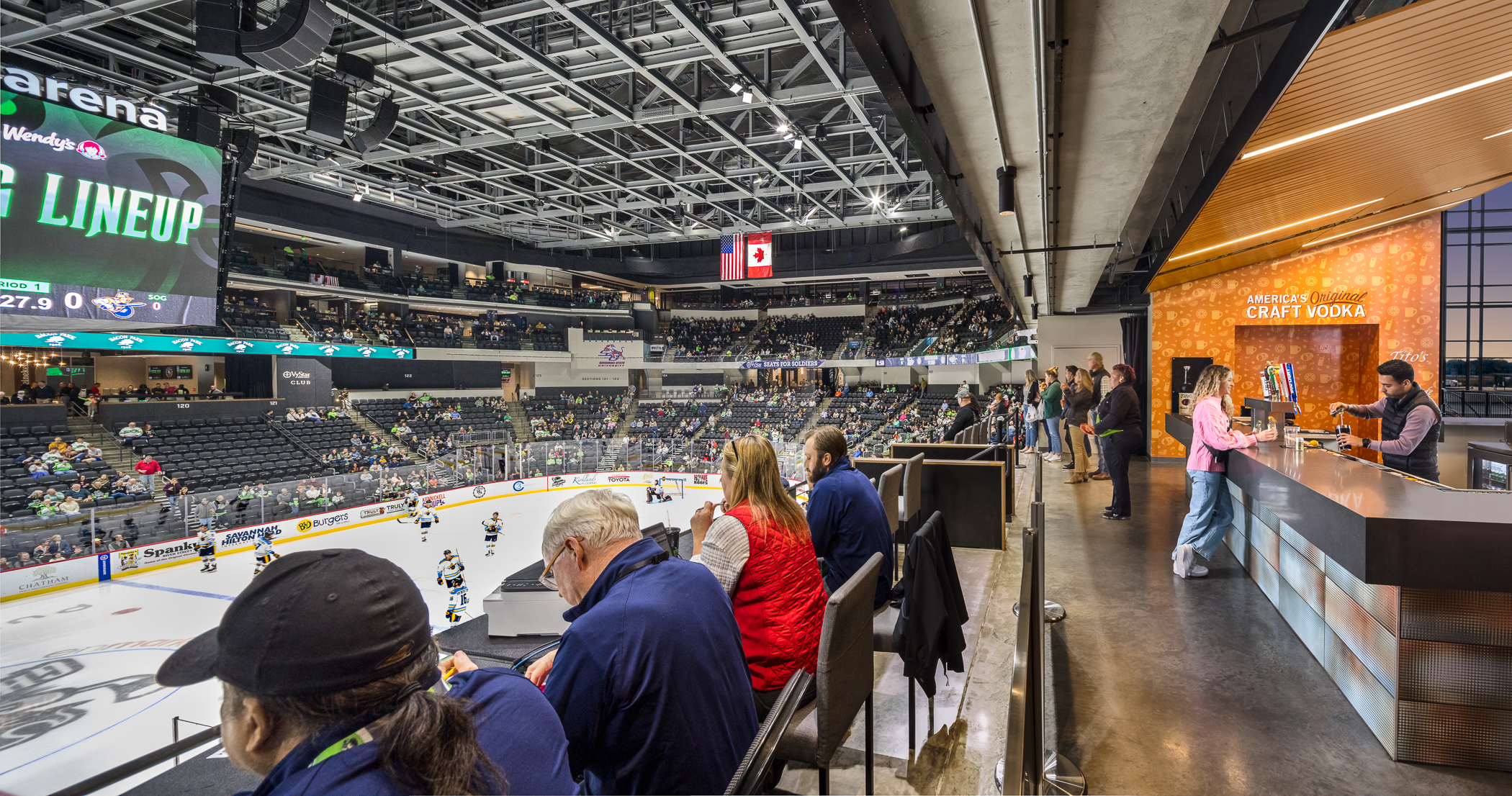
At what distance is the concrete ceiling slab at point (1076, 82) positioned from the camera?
2924mm

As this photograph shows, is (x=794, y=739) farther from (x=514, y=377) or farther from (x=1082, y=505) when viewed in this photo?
(x=514, y=377)

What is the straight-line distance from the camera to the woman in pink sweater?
432 cm

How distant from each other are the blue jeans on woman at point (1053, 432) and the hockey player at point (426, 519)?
38.8ft

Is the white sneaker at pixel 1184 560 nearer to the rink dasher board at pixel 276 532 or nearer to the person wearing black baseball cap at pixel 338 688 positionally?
the person wearing black baseball cap at pixel 338 688

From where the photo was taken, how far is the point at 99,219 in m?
8.73

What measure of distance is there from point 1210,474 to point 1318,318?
Result: 7.27m

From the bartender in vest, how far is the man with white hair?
456 centimetres

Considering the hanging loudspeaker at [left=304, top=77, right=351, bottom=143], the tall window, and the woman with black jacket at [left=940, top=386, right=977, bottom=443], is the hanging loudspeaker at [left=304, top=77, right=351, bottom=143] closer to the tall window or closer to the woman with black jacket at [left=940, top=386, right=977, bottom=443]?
the woman with black jacket at [left=940, top=386, right=977, bottom=443]

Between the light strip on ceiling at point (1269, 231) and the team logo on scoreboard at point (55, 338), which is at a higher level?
the light strip on ceiling at point (1269, 231)

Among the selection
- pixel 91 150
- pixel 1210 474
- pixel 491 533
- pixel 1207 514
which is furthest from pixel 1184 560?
pixel 91 150

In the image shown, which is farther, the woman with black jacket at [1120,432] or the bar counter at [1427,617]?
the woman with black jacket at [1120,432]

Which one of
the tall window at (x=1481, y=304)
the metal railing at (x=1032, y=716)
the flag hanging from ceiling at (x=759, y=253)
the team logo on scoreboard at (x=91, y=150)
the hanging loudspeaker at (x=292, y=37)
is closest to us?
the metal railing at (x=1032, y=716)

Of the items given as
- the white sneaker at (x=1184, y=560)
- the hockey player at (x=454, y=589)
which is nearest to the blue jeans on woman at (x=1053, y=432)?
the white sneaker at (x=1184, y=560)

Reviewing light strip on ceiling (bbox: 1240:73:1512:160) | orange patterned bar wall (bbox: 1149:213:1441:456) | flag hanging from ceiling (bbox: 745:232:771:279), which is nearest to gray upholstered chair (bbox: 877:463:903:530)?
light strip on ceiling (bbox: 1240:73:1512:160)
